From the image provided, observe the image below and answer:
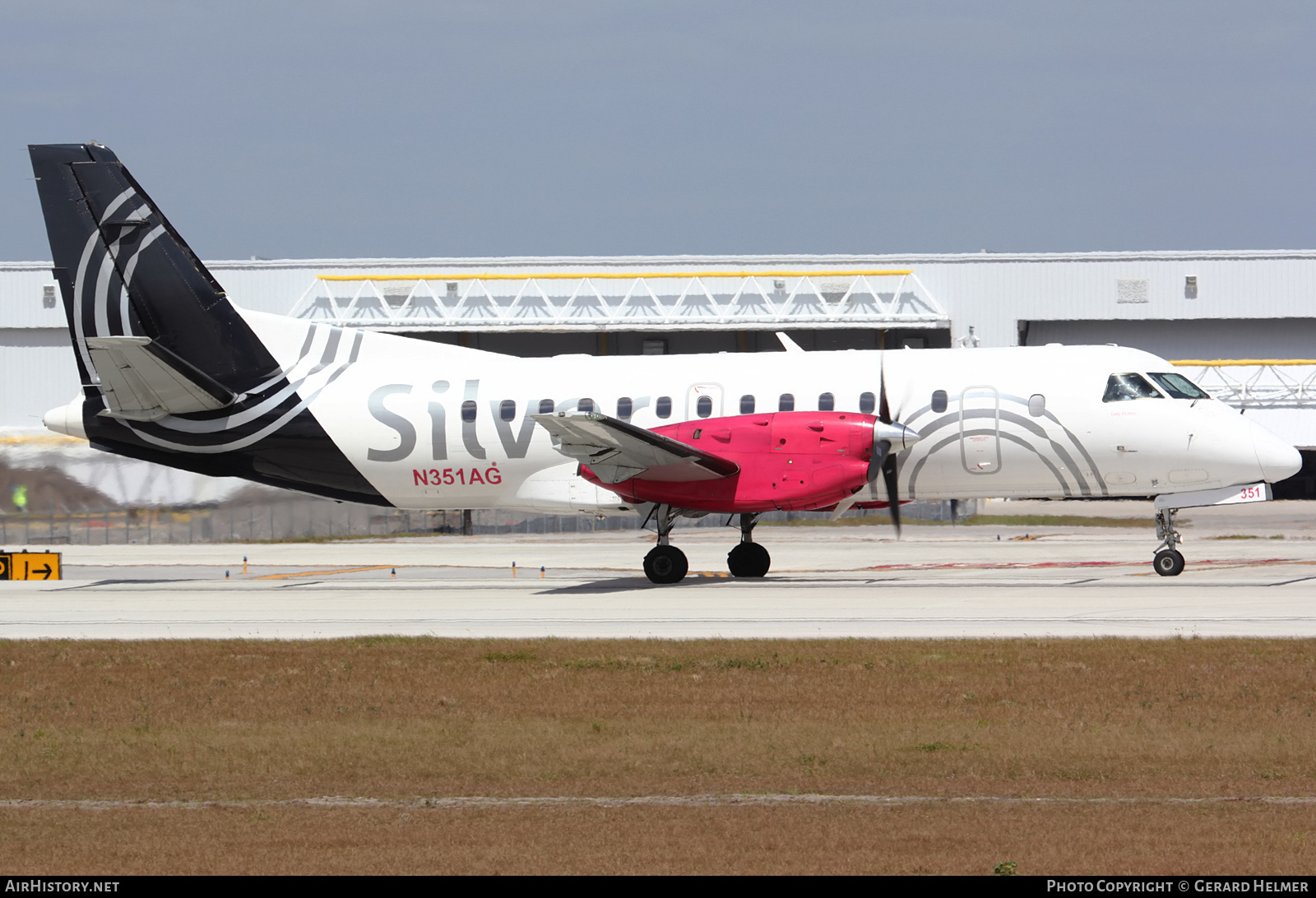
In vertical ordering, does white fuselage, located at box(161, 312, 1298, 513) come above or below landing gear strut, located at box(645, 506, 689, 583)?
above

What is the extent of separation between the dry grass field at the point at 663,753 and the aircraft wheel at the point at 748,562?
32.5ft

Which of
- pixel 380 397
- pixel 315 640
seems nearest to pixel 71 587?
pixel 380 397

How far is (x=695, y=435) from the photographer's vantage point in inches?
1006

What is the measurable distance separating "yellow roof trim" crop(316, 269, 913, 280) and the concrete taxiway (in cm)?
2065

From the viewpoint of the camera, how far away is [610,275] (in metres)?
59.2

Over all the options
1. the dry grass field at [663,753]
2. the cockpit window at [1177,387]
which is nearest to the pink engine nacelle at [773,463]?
the cockpit window at [1177,387]

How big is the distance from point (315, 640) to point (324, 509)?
26.5 metres

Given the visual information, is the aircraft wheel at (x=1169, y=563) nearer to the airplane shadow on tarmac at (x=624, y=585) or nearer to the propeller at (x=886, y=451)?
the propeller at (x=886, y=451)

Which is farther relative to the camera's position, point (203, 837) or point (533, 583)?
point (533, 583)

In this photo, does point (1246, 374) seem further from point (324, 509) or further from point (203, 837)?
point (203, 837)

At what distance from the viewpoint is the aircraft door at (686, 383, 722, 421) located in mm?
25969

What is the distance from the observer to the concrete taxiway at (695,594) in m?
19.4

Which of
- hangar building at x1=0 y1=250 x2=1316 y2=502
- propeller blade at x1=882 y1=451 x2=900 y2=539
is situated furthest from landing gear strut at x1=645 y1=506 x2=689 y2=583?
hangar building at x1=0 y1=250 x2=1316 y2=502

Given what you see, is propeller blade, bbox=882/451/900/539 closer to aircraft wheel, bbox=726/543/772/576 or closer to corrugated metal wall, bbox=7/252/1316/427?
aircraft wheel, bbox=726/543/772/576
